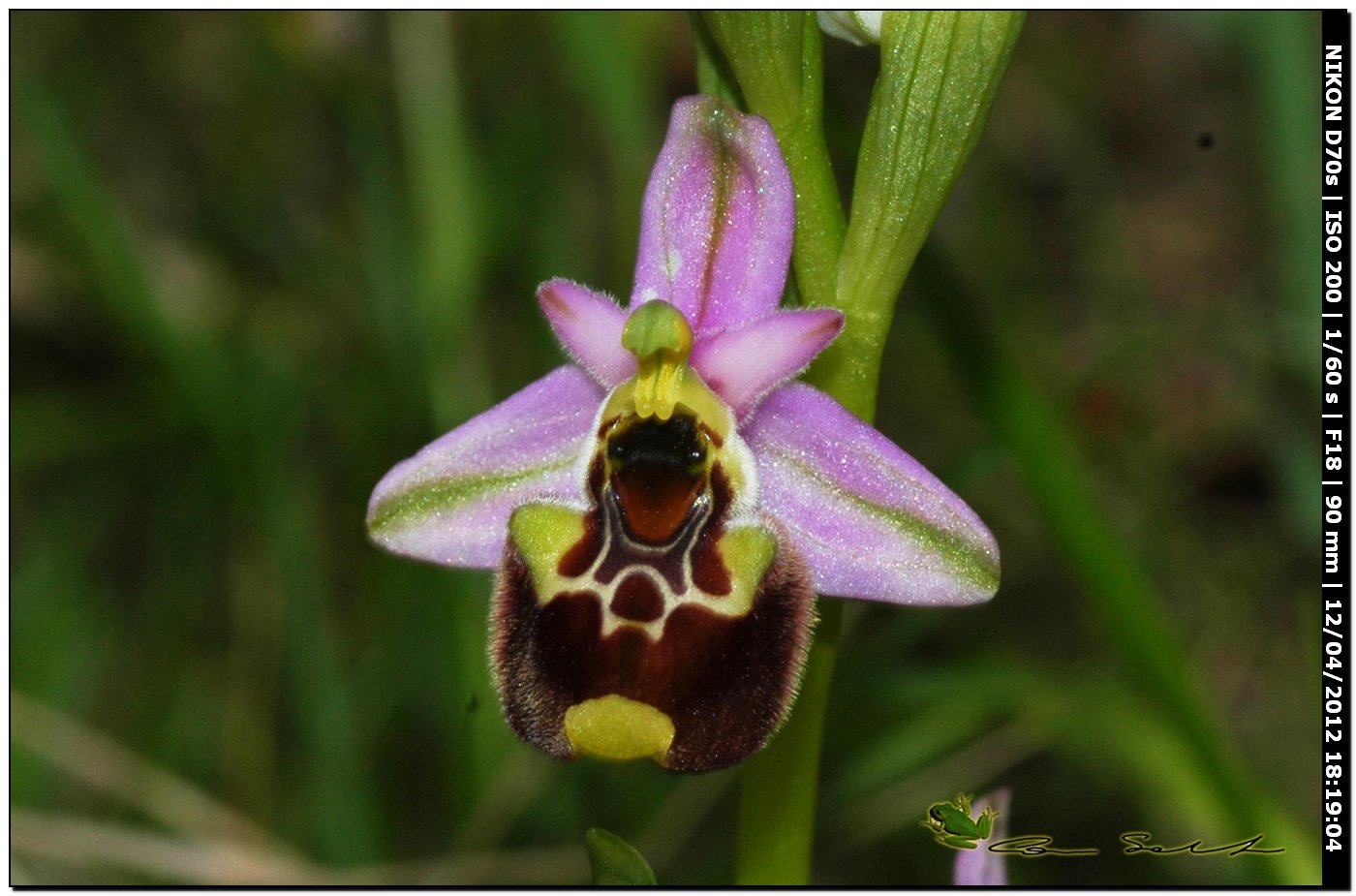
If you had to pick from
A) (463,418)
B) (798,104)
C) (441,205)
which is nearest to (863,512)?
(798,104)

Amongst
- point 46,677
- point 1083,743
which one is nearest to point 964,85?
point 1083,743

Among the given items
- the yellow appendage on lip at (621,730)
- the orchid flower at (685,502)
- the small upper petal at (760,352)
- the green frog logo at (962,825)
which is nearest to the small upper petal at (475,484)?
the orchid flower at (685,502)

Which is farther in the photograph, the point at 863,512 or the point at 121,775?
the point at 121,775

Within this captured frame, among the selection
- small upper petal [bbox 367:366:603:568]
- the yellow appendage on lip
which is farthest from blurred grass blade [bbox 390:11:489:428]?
the yellow appendage on lip

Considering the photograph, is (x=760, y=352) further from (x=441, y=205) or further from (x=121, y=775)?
(x=441, y=205)

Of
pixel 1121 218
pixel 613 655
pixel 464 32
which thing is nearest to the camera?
pixel 613 655

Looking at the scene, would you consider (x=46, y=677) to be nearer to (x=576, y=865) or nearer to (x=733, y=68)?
(x=576, y=865)

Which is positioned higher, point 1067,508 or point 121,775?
point 1067,508

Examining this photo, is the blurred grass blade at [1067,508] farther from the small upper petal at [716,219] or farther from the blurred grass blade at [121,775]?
the blurred grass blade at [121,775]
